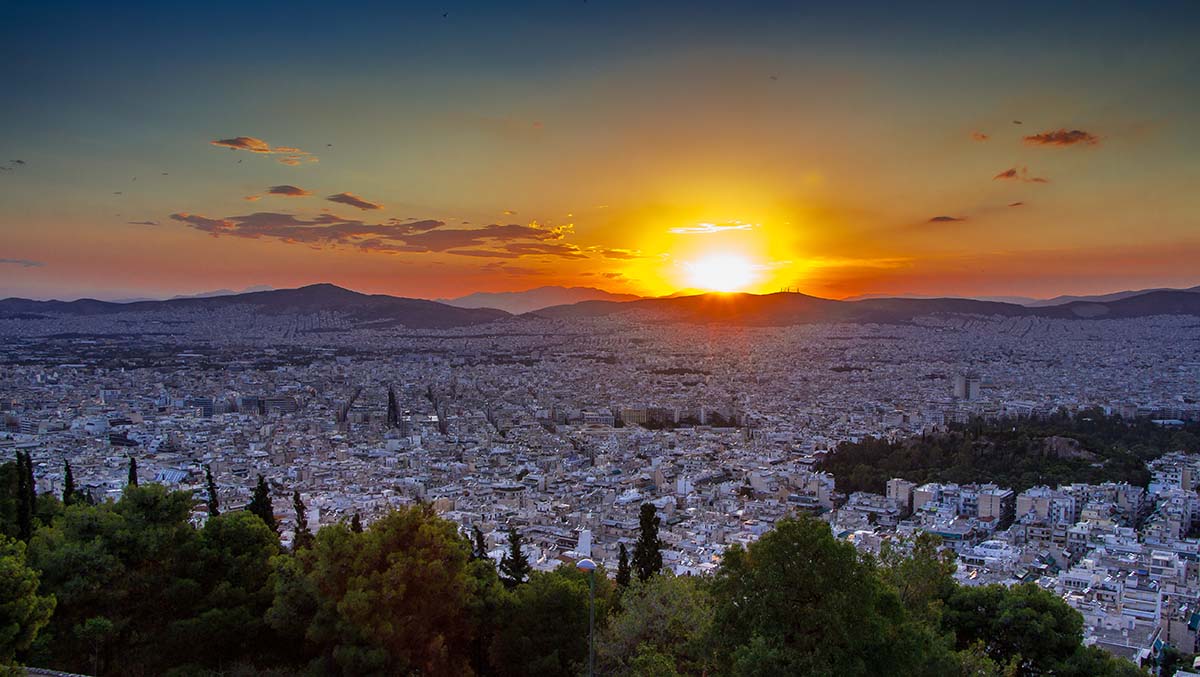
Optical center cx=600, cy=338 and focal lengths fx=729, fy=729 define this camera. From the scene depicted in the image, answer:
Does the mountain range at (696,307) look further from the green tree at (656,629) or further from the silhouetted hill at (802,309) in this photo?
the green tree at (656,629)

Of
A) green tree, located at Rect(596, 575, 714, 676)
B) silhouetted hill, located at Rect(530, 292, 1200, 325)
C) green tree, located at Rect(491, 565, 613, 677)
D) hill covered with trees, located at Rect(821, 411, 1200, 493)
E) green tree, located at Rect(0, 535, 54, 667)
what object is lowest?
hill covered with trees, located at Rect(821, 411, 1200, 493)

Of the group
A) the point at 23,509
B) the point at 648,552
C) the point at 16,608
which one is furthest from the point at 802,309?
the point at 16,608

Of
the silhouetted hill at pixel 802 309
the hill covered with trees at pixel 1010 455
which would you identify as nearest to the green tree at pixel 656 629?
the hill covered with trees at pixel 1010 455

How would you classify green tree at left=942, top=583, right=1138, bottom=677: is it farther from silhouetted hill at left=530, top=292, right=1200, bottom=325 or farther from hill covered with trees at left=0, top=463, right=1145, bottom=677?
silhouetted hill at left=530, top=292, right=1200, bottom=325

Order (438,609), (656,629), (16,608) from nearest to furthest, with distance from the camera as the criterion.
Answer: (16,608) < (656,629) < (438,609)

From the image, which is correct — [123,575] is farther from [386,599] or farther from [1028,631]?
[1028,631]

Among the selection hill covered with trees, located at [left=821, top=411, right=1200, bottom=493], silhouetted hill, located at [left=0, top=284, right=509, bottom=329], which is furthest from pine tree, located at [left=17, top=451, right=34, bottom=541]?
silhouetted hill, located at [left=0, top=284, right=509, bottom=329]
